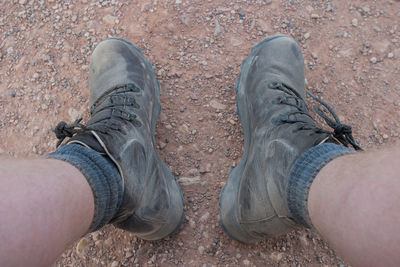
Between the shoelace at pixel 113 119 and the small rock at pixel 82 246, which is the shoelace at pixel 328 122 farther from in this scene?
the small rock at pixel 82 246

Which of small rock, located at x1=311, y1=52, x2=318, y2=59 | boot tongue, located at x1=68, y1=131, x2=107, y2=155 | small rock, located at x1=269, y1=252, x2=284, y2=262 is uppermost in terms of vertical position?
boot tongue, located at x1=68, y1=131, x2=107, y2=155

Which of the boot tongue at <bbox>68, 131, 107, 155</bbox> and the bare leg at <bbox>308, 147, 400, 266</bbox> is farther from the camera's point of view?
the boot tongue at <bbox>68, 131, 107, 155</bbox>

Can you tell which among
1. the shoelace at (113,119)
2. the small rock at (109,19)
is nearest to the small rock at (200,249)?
the shoelace at (113,119)

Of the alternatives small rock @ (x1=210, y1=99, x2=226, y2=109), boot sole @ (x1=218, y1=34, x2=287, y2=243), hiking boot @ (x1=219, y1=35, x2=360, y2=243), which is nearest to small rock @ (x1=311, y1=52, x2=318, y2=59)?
hiking boot @ (x1=219, y1=35, x2=360, y2=243)

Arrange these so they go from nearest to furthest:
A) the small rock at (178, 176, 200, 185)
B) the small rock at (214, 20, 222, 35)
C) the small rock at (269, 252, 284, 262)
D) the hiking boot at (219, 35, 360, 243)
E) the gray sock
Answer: the gray sock < the hiking boot at (219, 35, 360, 243) < the small rock at (269, 252, 284, 262) < the small rock at (178, 176, 200, 185) < the small rock at (214, 20, 222, 35)

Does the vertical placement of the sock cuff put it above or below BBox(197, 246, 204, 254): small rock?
above

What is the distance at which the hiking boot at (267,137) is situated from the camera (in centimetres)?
130

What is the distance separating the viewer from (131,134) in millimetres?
1502

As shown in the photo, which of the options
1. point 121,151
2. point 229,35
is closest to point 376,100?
point 229,35

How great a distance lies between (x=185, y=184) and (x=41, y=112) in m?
1.04

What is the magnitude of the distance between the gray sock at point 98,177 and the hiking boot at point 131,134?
41 mm

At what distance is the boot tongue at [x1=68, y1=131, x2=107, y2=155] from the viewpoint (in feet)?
3.91

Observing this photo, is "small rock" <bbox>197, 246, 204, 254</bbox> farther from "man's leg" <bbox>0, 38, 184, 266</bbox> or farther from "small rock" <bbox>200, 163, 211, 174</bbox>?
"small rock" <bbox>200, 163, 211, 174</bbox>

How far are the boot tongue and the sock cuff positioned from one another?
73 cm
